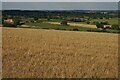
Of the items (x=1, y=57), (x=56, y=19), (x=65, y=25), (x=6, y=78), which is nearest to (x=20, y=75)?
(x=6, y=78)

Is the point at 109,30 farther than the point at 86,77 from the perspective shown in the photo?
Yes

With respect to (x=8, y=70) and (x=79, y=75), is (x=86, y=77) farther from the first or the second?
(x=8, y=70)

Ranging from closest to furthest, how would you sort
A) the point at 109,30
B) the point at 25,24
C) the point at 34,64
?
1. the point at 34,64
2. the point at 109,30
3. the point at 25,24

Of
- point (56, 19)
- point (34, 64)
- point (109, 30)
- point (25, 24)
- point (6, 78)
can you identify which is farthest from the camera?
point (56, 19)

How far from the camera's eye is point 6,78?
8.23 meters

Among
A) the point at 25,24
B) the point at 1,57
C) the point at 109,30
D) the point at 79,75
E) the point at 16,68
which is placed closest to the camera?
the point at 79,75

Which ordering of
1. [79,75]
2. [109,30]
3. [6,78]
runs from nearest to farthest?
[6,78], [79,75], [109,30]

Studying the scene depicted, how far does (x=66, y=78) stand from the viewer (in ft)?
27.5

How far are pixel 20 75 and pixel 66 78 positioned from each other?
1.36 m

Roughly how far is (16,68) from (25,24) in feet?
139

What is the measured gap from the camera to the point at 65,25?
52.6 meters

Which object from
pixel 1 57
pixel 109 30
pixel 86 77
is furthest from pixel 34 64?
pixel 109 30

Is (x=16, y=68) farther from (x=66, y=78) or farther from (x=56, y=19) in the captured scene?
(x=56, y=19)

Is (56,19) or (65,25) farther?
(56,19)
